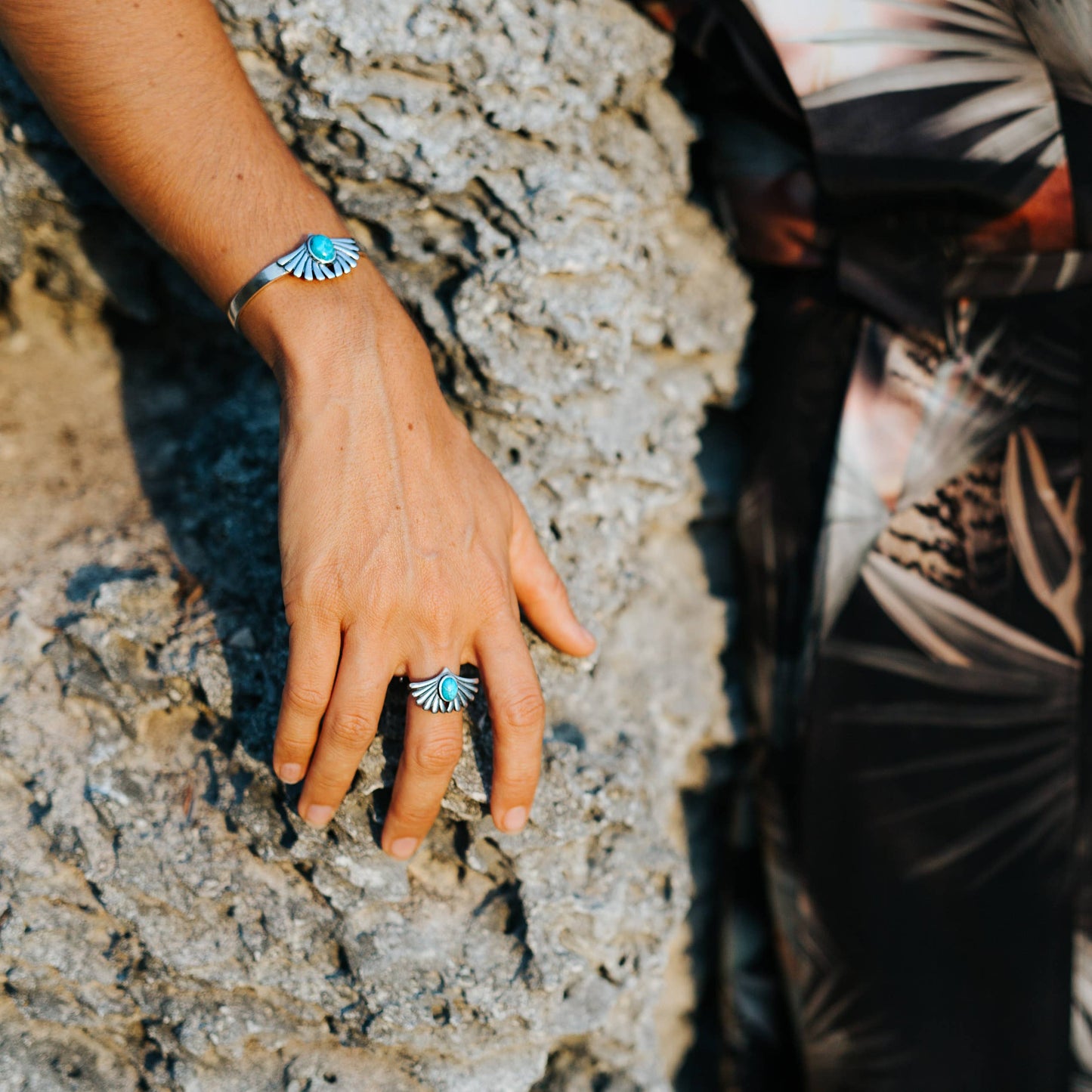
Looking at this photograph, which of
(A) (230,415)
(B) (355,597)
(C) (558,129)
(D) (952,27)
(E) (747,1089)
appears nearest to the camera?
(B) (355,597)

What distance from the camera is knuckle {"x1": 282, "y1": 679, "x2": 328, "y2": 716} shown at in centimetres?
94

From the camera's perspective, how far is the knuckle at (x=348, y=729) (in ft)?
3.09

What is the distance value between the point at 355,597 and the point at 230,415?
56cm

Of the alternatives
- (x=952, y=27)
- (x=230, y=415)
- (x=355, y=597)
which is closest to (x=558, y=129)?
(x=952, y=27)

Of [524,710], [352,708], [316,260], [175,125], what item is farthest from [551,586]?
[175,125]

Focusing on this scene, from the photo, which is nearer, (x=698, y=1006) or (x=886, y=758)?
(x=886, y=758)

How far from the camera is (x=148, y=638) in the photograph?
114 cm

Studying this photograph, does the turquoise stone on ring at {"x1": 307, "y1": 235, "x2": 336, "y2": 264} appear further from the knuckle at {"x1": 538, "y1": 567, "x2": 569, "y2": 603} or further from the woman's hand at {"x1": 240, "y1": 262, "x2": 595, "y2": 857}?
the knuckle at {"x1": 538, "y1": 567, "x2": 569, "y2": 603}

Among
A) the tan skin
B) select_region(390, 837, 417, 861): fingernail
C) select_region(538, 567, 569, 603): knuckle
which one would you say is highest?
the tan skin

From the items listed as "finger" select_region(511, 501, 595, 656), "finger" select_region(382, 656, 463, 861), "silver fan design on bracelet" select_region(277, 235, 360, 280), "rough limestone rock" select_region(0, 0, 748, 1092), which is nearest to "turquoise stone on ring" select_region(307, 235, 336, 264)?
"silver fan design on bracelet" select_region(277, 235, 360, 280)

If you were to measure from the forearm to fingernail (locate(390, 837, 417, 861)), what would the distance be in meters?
0.66

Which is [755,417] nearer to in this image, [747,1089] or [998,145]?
[998,145]

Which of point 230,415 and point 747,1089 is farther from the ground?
point 230,415

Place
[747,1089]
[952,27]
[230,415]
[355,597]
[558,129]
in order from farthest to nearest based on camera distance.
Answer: [747,1089] < [230,415] < [558,129] < [952,27] < [355,597]
